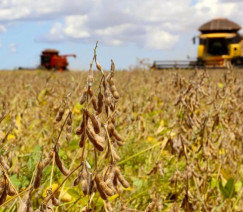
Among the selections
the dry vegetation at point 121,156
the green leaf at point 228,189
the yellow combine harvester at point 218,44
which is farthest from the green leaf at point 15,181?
the yellow combine harvester at point 218,44

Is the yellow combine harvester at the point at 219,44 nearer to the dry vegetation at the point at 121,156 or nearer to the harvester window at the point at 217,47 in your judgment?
the harvester window at the point at 217,47

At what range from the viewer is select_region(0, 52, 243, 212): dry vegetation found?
119 cm

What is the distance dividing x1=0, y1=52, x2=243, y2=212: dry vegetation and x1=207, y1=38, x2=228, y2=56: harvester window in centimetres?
2561

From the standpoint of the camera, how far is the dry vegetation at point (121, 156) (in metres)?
1.19

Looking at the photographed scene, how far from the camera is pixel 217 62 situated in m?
27.8

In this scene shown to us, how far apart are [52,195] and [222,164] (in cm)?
171

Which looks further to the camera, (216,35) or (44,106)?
(216,35)

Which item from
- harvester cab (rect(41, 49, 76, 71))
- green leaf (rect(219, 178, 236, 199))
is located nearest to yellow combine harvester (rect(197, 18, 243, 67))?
harvester cab (rect(41, 49, 76, 71))

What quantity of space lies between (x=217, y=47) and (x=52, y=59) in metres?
10.6

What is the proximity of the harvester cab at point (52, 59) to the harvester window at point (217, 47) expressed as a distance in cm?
846

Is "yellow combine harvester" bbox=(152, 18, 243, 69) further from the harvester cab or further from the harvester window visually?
the harvester cab

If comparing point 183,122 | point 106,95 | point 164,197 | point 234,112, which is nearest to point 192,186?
point 164,197

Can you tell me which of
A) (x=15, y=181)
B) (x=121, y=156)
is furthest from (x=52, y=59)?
(x=15, y=181)

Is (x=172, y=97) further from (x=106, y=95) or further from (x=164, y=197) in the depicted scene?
(x=106, y=95)
